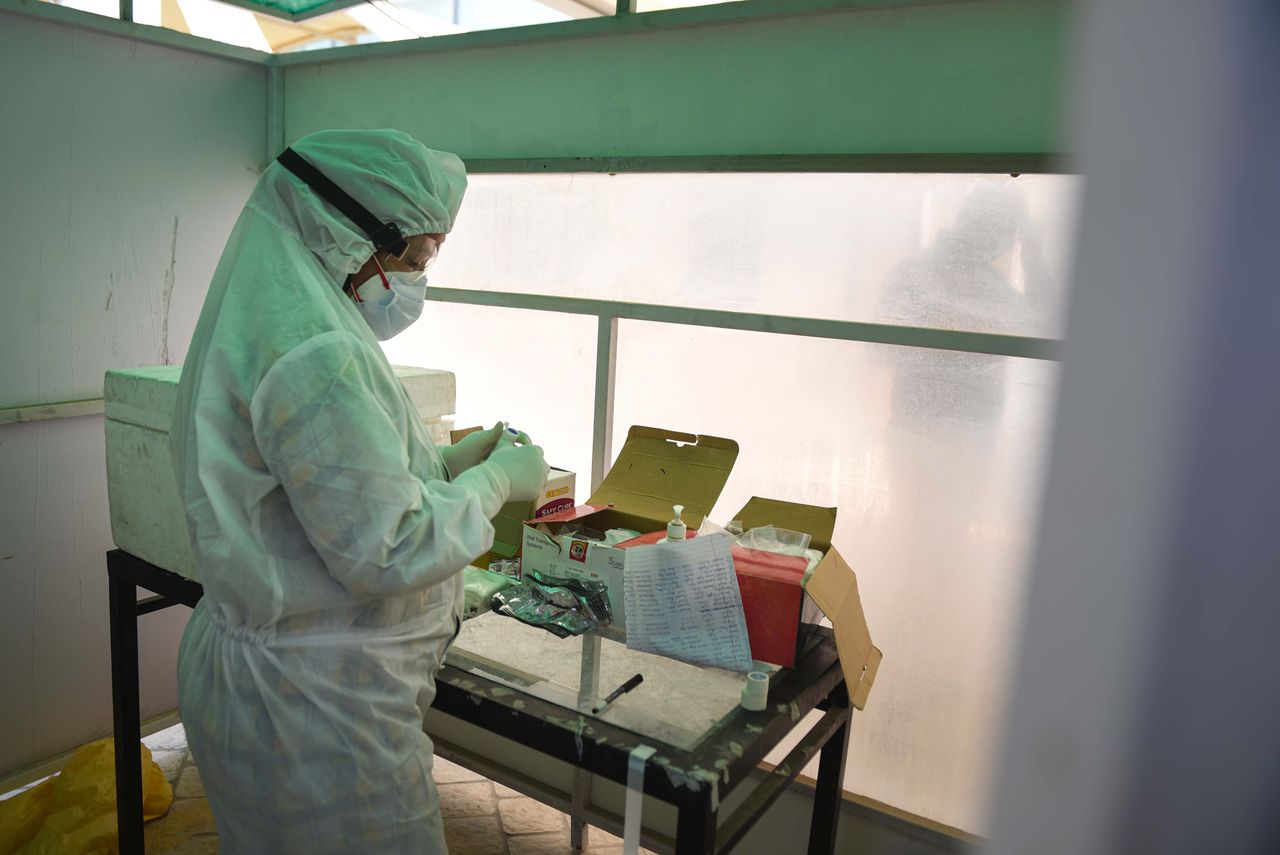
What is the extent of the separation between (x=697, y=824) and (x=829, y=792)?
58cm

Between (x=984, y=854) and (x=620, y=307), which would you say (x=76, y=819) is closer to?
(x=620, y=307)

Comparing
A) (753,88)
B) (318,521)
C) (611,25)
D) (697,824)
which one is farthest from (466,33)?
(697,824)

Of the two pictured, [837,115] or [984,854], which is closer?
[984,854]

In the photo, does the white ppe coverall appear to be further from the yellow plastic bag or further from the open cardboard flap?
the yellow plastic bag

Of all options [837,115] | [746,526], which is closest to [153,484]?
[746,526]

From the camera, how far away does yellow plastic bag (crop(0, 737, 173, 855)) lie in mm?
1969

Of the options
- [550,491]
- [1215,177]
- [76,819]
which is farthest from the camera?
[76,819]

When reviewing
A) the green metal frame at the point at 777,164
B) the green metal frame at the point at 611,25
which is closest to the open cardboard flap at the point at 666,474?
→ the green metal frame at the point at 777,164

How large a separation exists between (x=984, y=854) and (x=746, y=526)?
4.42 ft

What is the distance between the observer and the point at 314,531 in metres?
1.09

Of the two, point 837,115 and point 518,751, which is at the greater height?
point 837,115

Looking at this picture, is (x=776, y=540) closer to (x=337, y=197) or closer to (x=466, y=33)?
(x=337, y=197)

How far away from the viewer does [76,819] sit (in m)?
2.01

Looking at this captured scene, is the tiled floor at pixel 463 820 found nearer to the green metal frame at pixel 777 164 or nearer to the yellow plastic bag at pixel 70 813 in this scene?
the yellow plastic bag at pixel 70 813
